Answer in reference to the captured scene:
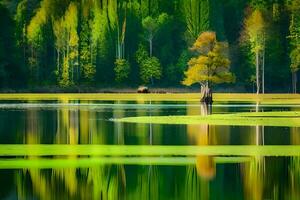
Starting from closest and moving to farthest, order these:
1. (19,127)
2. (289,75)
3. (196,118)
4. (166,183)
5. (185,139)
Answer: (166,183)
(185,139)
(19,127)
(196,118)
(289,75)

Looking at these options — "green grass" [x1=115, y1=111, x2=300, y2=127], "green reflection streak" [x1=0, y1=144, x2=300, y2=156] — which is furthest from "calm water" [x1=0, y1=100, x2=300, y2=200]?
"green grass" [x1=115, y1=111, x2=300, y2=127]

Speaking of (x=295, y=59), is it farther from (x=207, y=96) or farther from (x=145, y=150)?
(x=145, y=150)

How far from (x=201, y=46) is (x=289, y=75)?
115 feet

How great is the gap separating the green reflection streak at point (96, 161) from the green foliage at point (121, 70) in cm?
8649

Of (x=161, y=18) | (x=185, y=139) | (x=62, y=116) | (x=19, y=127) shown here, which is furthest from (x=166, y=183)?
(x=161, y=18)

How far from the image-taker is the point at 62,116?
174 ft

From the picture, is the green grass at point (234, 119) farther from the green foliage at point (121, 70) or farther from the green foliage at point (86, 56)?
the green foliage at point (86, 56)

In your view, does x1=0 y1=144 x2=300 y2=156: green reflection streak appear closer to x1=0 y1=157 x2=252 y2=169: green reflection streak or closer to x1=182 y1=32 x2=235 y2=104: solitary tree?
x1=0 y1=157 x2=252 y2=169: green reflection streak

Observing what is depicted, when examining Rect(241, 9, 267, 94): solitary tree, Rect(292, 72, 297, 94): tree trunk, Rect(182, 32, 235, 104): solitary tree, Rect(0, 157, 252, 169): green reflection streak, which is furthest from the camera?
Rect(292, 72, 297, 94): tree trunk

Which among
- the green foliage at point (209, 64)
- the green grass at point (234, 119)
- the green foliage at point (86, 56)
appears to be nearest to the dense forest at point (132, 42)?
the green foliage at point (86, 56)

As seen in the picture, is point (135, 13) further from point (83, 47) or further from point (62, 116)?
point (62, 116)

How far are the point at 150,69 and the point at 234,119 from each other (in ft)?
215

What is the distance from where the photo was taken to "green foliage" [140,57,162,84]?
11450cm

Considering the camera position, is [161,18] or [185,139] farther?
[161,18]
